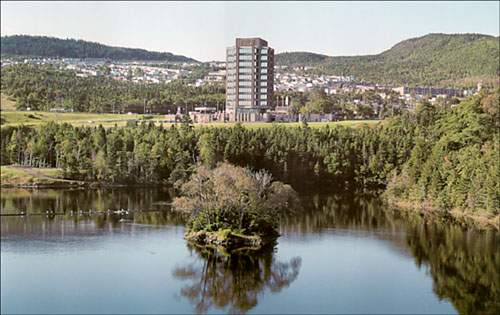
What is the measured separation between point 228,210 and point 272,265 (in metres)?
5.52

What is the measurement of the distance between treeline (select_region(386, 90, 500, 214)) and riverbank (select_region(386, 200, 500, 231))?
313 mm

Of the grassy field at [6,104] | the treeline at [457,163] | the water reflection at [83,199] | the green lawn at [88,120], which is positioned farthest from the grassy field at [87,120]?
the water reflection at [83,199]

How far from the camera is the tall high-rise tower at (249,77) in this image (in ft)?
338

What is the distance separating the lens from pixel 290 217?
170 ft

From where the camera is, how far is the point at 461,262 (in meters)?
37.8

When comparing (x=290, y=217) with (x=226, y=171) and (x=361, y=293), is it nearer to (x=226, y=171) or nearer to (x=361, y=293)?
(x=226, y=171)

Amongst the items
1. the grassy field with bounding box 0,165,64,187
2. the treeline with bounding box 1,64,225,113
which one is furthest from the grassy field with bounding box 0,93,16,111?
the grassy field with bounding box 0,165,64,187

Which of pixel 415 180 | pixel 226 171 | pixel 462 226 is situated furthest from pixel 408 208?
pixel 226 171

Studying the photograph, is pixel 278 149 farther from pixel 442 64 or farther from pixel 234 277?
pixel 442 64

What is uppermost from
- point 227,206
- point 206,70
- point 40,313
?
point 206,70

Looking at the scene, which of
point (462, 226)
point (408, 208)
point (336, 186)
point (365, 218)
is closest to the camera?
point (462, 226)

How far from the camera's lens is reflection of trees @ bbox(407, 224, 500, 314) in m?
31.3

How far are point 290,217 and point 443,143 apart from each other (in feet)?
59.3

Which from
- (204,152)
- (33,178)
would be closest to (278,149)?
(204,152)
